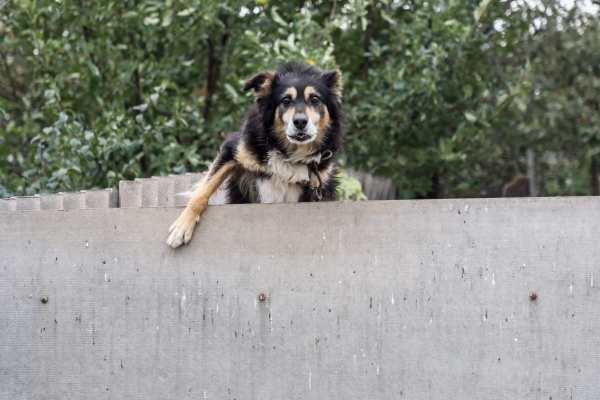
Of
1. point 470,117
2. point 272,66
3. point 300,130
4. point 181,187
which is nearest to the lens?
point 300,130

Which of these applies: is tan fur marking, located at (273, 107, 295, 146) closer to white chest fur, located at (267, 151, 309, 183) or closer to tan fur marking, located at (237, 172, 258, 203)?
white chest fur, located at (267, 151, 309, 183)

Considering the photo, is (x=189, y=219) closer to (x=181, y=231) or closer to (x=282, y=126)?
(x=181, y=231)

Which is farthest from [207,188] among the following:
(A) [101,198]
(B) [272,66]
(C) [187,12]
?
(C) [187,12]

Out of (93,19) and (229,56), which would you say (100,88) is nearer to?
(93,19)

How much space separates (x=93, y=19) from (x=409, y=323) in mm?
4269

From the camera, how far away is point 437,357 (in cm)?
308

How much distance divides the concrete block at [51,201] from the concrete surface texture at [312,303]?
360 millimetres

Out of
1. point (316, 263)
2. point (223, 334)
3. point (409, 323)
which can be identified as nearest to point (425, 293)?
point (409, 323)

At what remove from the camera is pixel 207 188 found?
354 centimetres

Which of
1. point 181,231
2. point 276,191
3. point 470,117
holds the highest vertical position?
point 470,117

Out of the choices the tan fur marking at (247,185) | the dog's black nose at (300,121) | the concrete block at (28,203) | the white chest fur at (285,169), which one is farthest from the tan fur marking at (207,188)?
the concrete block at (28,203)

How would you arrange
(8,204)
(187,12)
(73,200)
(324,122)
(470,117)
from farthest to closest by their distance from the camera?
(470,117)
(187,12)
(324,122)
(73,200)
(8,204)

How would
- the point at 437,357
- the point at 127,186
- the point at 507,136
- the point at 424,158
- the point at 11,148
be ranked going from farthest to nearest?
the point at 507,136, the point at 424,158, the point at 11,148, the point at 127,186, the point at 437,357

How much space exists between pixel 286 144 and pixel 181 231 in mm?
845
